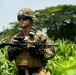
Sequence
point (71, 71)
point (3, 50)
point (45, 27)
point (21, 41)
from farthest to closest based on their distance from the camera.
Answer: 1. point (45, 27)
2. point (3, 50)
3. point (71, 71)
4. point (21, 41)

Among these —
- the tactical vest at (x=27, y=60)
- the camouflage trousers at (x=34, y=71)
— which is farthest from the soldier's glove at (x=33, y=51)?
the camouflage trousers at (x=34, y=71)

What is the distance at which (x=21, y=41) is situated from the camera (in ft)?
15.2

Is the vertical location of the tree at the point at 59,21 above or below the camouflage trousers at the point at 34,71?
below

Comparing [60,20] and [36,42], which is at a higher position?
[36,42]

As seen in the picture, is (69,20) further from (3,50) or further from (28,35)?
(28,35)

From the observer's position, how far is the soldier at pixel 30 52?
4.69 meters

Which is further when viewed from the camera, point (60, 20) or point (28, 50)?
point (60, 20)

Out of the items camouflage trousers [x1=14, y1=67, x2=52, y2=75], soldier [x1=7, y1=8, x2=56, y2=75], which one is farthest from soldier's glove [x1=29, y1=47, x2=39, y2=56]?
camouflage trousers [x1=14, y1=67, x2=52, y2=75]

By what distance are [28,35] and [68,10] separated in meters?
32.2

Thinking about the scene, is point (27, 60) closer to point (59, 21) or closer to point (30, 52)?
point (30, 52)

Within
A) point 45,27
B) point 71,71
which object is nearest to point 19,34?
point 71,71

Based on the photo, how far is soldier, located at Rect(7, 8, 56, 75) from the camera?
4688 mm

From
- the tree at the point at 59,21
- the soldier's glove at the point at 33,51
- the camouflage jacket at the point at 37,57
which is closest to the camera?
the soldier's glove at the point at 33,51

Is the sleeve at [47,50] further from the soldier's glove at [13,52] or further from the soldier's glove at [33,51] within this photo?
the soldier's glove at [13,52]
